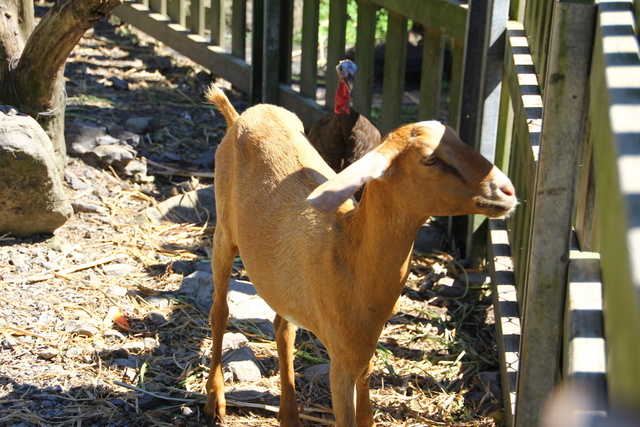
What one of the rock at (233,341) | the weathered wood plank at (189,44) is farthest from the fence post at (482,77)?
the weathered wood plank at (189,44)

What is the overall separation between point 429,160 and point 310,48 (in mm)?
5202

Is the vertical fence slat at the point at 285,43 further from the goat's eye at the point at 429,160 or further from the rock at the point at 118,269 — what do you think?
the goat's eye at the point at 429,160

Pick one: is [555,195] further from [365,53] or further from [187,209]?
[365,53]

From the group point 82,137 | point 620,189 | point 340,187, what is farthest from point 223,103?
point 620,189

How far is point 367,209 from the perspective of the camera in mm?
3121

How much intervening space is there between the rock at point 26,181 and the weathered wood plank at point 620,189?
4.11 metres

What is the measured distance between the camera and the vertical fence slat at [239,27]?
899cm

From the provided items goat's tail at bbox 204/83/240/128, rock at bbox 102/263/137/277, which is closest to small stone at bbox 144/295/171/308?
rock at bbox 102/263/137/277

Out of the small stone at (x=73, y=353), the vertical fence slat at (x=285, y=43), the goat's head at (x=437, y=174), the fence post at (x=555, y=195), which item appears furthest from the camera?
the vertical fence slat at (x=285, y=43)

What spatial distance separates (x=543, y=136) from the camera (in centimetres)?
263

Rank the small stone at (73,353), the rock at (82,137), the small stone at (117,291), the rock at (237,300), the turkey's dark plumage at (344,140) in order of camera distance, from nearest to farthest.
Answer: the small stone at (73,353)
the rock at (237,300)
the small stone at (117,291)
the turkey's dark plumage at (344,140)
the rock at (82,137)

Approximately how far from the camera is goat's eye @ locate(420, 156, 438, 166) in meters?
2.82

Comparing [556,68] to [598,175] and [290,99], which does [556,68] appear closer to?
[598,175]

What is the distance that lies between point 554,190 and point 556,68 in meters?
0.39
